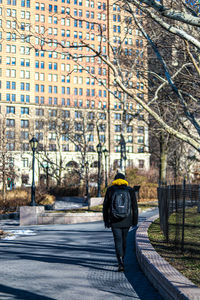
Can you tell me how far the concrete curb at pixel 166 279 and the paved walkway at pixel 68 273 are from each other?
0.53ft

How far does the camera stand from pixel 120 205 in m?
7.38

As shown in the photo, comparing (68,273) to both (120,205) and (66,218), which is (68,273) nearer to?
(120,205)

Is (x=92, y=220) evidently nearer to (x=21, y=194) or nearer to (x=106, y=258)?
(x=106, y=258)

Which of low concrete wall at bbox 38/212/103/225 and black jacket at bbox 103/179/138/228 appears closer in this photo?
black jacket at bbox 103/179/138/228

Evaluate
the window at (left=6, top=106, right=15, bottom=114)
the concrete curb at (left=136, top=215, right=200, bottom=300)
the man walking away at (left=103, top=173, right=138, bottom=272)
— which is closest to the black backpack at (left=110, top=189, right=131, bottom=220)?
the man walking away at (left=103, top=173, right=138, bottom=272)

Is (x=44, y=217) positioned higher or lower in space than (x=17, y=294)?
lower

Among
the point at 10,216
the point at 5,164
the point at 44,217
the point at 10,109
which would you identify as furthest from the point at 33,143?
the point at 10,109

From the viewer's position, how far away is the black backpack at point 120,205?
7344 millimetres

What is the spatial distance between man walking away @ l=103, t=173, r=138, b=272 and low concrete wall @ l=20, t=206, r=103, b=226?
1180 centimetres

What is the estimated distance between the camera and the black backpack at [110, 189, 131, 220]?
24.1 ft

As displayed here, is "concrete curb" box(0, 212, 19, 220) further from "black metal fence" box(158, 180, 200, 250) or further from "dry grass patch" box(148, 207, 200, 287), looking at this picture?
"black metal fence" box(158, 180, 200, 250)

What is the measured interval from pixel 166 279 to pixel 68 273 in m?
2.35

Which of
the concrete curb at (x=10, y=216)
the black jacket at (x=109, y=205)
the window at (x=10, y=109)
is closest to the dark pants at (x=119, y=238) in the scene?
the black jacket at (x=109, y=205)

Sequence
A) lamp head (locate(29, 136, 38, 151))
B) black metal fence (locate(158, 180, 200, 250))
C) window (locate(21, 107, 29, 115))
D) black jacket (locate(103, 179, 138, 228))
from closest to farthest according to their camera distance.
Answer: black jacket (locate(103, 179, 138, 228)), black metal fence (locate(158, 180, 200, 250)), lamp head (locate(29, 136, 38, 151)), window (locate(21, 107, 29, 115))
